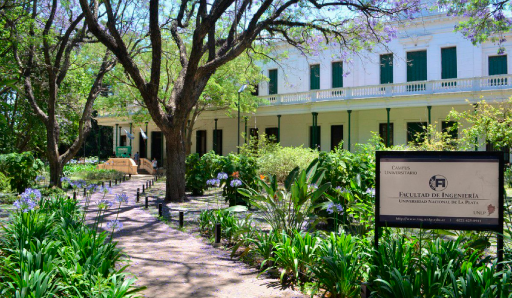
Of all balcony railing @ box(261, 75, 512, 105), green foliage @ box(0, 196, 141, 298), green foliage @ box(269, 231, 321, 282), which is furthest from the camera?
balcony railing @ box(261, 75, 512, 105)

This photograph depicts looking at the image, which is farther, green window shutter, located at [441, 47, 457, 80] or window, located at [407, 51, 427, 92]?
window, located at [407, 51, 427, 92]

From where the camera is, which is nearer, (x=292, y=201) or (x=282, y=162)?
(x=292, y=201)

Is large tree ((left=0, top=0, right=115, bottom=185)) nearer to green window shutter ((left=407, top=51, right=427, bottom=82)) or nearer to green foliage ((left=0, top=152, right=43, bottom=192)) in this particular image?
green foliage ((left=0, top=152, right=43, bottom=192))

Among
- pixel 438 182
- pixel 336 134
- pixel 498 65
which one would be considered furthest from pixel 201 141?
pixel 438 182

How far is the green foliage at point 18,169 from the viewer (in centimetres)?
1301

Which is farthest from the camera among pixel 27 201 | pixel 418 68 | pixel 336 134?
pixel 336 134

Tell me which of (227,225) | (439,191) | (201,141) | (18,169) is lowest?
(227,225)

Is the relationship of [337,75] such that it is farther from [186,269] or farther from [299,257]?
[299,257]

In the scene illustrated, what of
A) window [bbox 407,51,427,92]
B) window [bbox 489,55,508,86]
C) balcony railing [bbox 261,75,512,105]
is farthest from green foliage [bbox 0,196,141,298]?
window [bbox 489,55,508,86]

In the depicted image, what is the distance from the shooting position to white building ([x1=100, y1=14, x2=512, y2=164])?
2214 cm

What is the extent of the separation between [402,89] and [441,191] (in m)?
20.8

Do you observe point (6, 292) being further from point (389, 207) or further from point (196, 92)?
point (196, 92)

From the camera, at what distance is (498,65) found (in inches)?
910

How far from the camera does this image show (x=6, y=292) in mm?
3326
